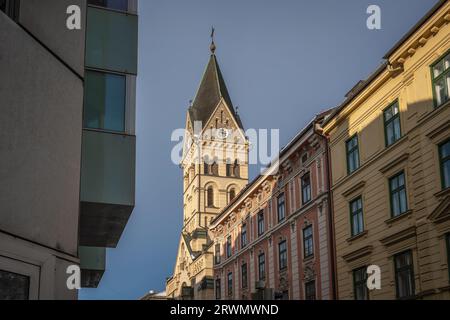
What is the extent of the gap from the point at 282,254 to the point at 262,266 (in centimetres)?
339

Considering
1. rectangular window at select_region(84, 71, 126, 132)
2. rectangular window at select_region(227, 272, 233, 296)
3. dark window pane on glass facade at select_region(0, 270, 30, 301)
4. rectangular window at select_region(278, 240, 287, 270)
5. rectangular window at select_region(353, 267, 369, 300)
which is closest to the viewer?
dark window pane on glass facade at select_region(0, 270, 30, 301)

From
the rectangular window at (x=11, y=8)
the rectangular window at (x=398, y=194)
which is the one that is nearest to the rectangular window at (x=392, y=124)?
the rectangular window at (x=398, y=194)

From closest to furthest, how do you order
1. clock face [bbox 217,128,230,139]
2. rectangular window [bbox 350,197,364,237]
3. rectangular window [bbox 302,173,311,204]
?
rectangular window [bbox 350,197,364,237] < rectangular window [bbox 302,173,311,204] < clock face [bbox 217,128,230,139]

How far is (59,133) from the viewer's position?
9859 millimetres

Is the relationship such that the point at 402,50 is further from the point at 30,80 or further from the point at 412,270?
the point at 30,80

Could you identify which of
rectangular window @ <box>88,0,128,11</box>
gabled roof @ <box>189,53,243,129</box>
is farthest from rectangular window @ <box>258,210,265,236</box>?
gabled roof @ <box>189,53,243,129</box>

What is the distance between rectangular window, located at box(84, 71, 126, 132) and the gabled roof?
78.0 m

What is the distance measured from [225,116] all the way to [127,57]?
256 ft

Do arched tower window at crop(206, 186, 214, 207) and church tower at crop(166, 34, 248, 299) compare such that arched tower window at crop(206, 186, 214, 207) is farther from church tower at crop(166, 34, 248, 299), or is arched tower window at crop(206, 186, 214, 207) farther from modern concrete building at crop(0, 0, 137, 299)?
modern concrete building at crop(0, 0, 137, 299)

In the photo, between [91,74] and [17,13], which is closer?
[17,13]

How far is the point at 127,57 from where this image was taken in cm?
1248

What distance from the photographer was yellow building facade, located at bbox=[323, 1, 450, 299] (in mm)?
20156

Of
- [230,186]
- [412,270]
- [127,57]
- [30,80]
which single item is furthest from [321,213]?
[230,186]

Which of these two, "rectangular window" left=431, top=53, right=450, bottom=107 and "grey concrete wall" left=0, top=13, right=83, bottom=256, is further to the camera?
"rectangular window" left=431, top=53, right=450, bottom=107
